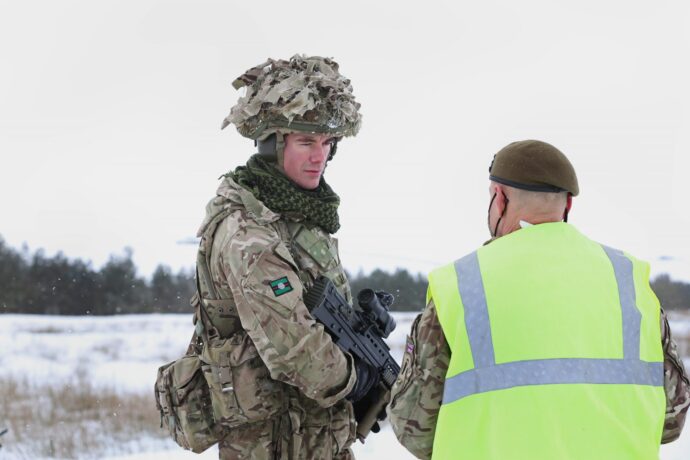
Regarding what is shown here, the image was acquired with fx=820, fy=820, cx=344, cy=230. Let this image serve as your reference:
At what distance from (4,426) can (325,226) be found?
4.38 m

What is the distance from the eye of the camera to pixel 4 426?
642 centimetres

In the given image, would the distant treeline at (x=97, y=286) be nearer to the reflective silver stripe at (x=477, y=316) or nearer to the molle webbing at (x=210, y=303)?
the molle webbing at (x=210, y=303)

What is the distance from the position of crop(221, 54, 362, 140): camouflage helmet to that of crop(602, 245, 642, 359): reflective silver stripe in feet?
4.54

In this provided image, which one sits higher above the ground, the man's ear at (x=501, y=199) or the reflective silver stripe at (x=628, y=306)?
the man's ear at (x=501, y=199)

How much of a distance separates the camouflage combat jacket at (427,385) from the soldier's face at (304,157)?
111 cm

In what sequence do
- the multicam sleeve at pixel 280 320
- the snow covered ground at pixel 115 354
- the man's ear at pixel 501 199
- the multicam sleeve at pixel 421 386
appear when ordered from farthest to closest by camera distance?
the snow covered ground at pixel 115 354 → the multicam sleeve at pixel 280 320 → the man's ear at pixel 501 199 → the multicam sleeve at pixel 421 386

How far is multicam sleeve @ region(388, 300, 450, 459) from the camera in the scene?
85.6 inches

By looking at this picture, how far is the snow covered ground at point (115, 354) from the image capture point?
6.14 metres

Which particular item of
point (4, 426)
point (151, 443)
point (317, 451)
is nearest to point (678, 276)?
point (151, 443)

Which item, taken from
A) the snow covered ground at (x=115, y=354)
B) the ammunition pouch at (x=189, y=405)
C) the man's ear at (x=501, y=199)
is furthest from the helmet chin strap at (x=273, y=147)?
the snow covered ground at (x=115, y=354)

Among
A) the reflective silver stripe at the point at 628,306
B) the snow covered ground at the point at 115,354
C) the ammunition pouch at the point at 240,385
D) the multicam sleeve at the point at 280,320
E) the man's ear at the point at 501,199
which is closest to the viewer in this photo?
the reflective silver stripe at the point at 628,306

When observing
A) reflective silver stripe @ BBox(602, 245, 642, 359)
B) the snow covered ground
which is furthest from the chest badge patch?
the snow covered ground

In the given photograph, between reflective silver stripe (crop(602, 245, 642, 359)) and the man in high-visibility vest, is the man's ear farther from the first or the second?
reflective silver stripe (crop(602, 245, 642, 359))

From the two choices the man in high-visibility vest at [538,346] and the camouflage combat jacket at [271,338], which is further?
the camouflage combat jacket at [271,338]
